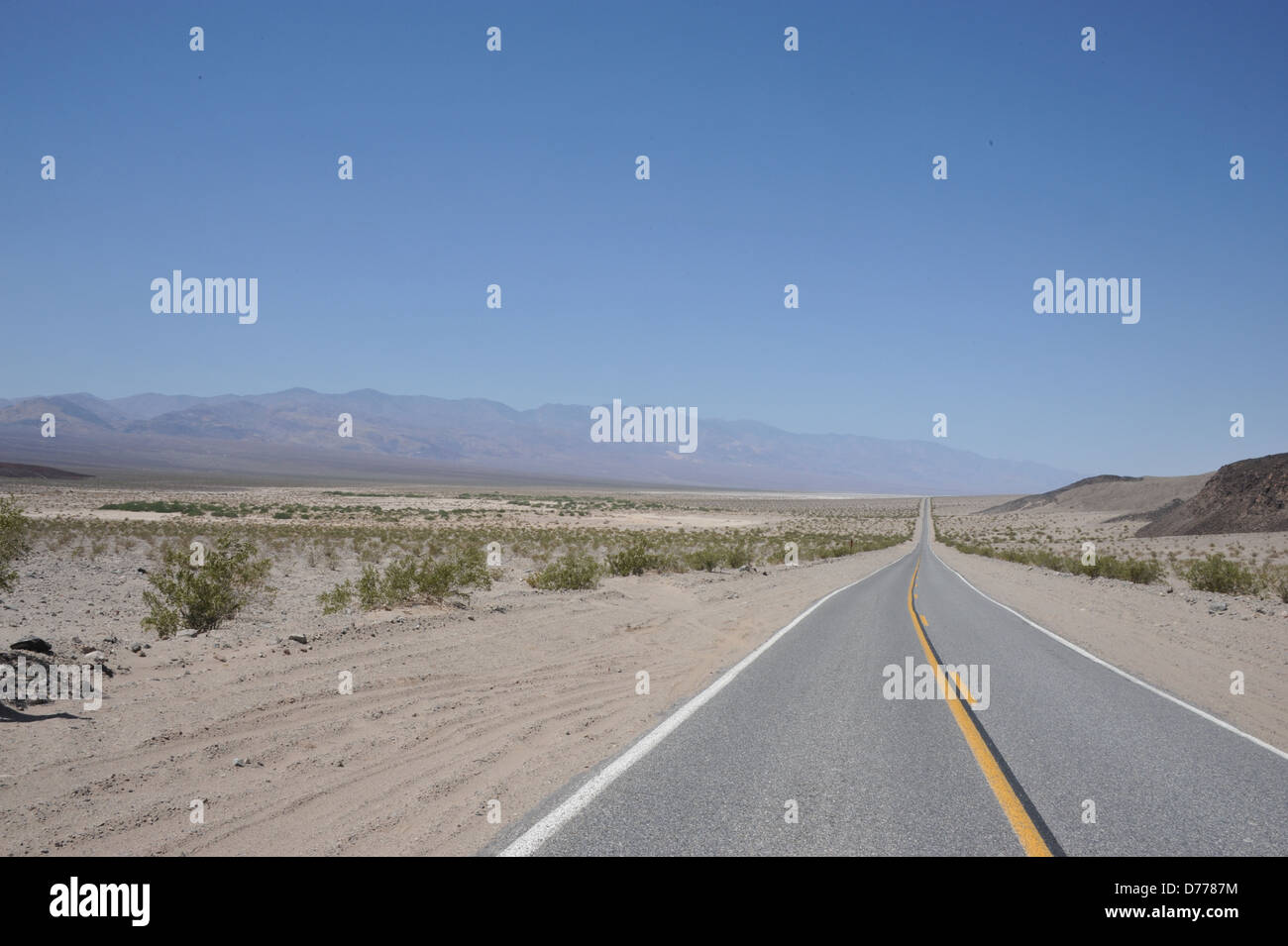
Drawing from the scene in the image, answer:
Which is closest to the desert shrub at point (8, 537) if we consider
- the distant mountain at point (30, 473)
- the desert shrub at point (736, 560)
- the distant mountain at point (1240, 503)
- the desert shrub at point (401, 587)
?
the desert shrub at point (401, 587)

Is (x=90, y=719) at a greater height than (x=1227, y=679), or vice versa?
(x=90, y=719)

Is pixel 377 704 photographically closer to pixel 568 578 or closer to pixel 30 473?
pixel 568 578

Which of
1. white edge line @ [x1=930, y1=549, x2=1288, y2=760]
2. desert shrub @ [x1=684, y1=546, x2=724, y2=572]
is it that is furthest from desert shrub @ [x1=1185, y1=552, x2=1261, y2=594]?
desert shrub @ [x1=684, y1=546, x2=724, y2=572]

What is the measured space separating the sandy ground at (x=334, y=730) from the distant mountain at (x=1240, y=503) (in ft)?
166

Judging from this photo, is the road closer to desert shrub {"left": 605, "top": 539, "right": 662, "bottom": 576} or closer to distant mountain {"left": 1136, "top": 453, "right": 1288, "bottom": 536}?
desert shrub {"left": 605, "top": 539, "right": 662, "bottom": 576}

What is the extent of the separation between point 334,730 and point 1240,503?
6164cm

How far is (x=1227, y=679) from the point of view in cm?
1043

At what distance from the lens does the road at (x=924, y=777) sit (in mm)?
4566

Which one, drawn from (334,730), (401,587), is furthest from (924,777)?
(401,587)

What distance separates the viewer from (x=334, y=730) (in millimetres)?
6832

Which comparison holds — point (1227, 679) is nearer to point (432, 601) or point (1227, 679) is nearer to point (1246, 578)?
point (432, 601)
